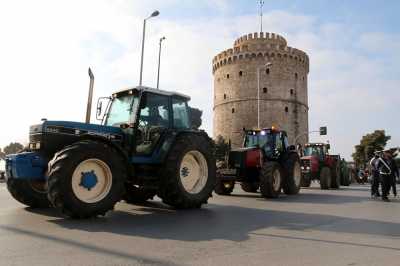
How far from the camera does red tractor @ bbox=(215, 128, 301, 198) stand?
40.8ft

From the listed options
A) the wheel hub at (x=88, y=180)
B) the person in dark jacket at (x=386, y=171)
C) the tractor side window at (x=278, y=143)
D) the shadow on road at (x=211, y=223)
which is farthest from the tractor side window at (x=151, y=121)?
the person in dark jacket at (x=386, y=171)

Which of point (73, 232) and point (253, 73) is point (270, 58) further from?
point (73, 232)

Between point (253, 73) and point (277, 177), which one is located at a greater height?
point (253, 73)

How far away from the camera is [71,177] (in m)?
6.46

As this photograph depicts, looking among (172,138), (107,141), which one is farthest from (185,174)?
(107,141)

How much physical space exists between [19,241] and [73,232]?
755 mm

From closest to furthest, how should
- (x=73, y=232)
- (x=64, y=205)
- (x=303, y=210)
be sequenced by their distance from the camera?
(x=73, y=232)
(x=64, y=205)
(x=303, y=210)

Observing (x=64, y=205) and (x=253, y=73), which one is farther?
(x=253, y=73)

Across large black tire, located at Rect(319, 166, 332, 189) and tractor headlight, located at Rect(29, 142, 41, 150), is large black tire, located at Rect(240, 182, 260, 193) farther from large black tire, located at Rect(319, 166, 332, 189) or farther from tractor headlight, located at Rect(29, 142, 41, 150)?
tractor headlight, located at Rect(29, 142, 41, 150)

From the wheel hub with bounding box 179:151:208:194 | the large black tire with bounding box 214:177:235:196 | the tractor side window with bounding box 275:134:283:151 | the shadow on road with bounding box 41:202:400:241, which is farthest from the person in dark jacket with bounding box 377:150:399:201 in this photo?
the wheel hub with bounding box 179:151:208:194

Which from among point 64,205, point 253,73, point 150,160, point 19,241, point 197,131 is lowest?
point 19,241

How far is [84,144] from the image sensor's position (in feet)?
22.3

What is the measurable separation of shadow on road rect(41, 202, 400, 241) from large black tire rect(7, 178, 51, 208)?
1.54 meters

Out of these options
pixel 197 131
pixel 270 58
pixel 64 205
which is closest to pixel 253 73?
pixel 270 58
